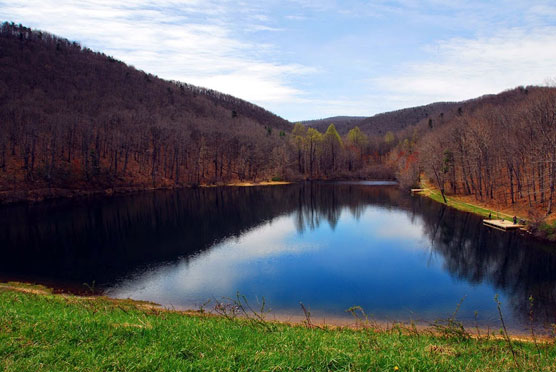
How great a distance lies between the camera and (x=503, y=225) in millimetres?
33500

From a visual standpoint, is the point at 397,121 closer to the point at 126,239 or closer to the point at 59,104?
the point at 59,104

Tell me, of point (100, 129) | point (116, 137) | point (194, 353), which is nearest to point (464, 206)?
point (194, 353)

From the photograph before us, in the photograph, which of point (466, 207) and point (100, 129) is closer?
point (466, 207)

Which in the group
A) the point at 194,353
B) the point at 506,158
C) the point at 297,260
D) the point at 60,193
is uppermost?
the point at 506,158

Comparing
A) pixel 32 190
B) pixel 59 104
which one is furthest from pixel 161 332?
pixel 59 104

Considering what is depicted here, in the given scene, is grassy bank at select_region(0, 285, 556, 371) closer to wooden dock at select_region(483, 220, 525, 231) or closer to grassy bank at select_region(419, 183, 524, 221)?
wooden dock at select_region(483, 220, 525, 231)

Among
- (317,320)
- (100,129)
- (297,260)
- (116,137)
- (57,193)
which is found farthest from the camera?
(100,129)

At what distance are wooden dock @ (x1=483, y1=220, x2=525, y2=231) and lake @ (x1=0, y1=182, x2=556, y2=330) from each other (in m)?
0.96

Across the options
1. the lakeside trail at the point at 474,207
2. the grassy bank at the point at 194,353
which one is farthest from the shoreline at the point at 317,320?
the lakeside trail at the point at 474,207

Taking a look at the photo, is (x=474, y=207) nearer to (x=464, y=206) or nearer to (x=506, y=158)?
(x=464, y=206)

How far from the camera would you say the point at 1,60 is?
4166 inches

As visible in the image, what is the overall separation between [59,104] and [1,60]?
34931 mm

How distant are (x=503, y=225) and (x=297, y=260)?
22242mm

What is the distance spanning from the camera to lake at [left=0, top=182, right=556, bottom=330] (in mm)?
18484
